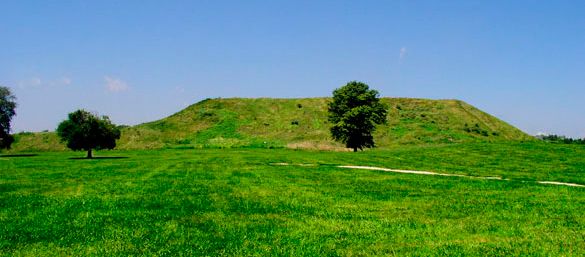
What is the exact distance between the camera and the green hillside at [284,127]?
308 feet

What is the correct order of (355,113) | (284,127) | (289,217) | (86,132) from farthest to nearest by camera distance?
(284,127) → (355,113) → (86,132) → (289,217)

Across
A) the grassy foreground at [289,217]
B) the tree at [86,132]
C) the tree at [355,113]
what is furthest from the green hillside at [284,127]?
the grassy foreground at [289,217]

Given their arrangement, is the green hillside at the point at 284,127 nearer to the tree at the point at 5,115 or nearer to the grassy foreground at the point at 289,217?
the tree at the point at 5,115

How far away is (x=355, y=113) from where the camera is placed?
69.9 m

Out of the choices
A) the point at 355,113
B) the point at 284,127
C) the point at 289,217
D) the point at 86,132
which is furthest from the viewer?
the point at 284,127

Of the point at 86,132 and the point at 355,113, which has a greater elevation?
the point at 355,113

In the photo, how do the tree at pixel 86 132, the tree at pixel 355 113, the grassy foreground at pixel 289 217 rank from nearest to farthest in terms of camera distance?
the grassy foreground at pixel 289 217
the tree at pixel 86 132
the tree at pixel 355 113

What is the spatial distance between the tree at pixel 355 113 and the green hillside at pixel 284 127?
786 centimetres

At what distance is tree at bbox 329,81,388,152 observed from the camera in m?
70.8

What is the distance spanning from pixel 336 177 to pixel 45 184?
674 inches

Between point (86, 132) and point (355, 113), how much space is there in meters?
39.7

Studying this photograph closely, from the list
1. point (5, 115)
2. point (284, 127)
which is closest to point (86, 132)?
point (5, 115)

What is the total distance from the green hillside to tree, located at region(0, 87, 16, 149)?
1562 cm

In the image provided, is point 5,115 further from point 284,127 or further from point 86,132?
point 284,127
